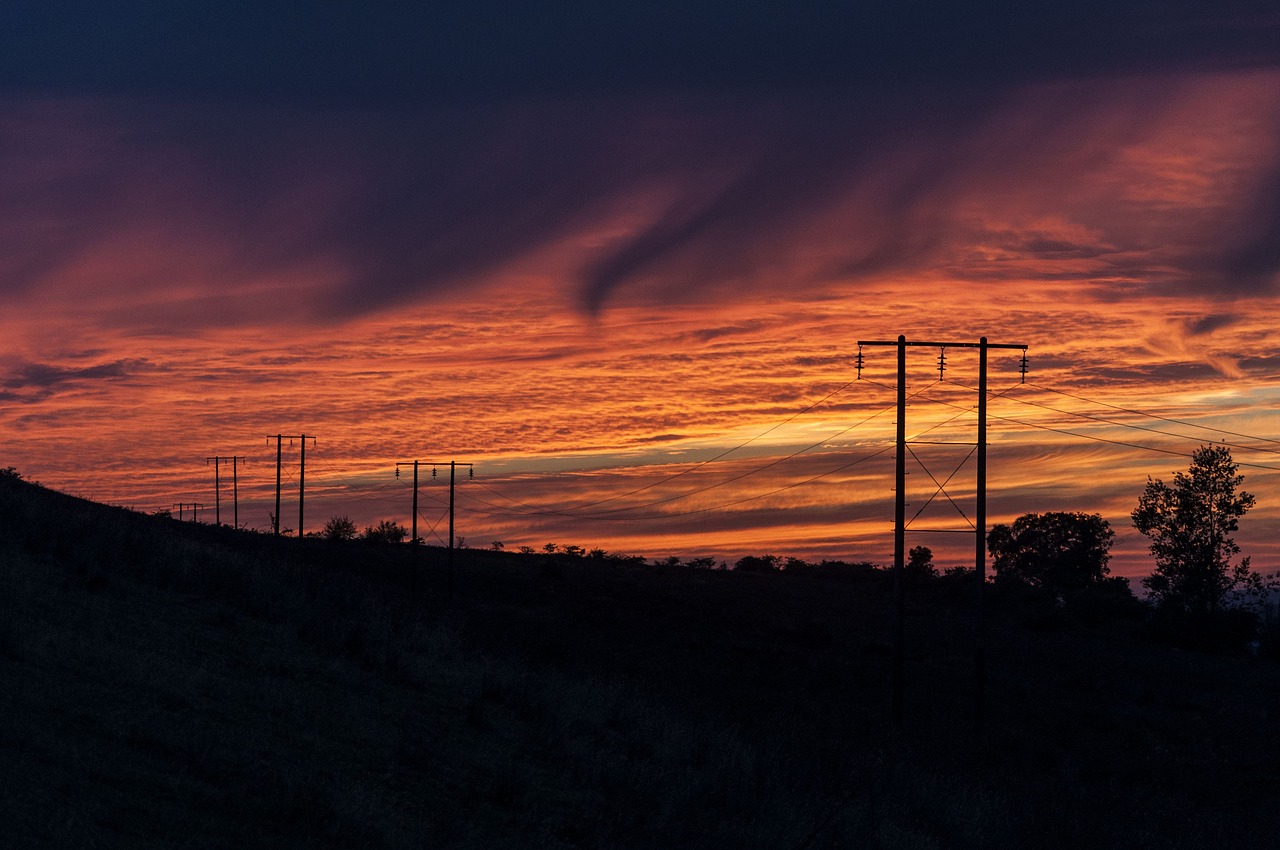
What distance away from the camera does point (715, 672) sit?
38312mm

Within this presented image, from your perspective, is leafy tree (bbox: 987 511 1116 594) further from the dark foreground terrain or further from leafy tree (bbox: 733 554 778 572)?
the dark foreground terrain

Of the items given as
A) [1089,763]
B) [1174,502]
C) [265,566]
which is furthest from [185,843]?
[1174,502]

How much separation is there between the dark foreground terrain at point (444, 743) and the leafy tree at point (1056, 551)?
65.9 meters

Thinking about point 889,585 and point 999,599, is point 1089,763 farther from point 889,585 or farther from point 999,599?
point 889,585

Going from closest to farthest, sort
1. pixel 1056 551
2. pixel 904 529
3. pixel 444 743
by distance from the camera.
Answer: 1. pixel 444 743
2. pixel 904 529
3. pixel 1056 551

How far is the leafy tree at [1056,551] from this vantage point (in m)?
103

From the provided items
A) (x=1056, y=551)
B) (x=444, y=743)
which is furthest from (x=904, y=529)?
(x=1056, y=551)

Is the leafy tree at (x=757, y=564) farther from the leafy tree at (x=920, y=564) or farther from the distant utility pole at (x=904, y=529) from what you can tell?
the distant utility pole at (x=904, y=529)

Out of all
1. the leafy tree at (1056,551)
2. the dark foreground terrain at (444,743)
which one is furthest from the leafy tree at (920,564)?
the dark foreground terrain at (444,743)

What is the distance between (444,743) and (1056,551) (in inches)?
3893

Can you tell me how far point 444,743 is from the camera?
15.8m

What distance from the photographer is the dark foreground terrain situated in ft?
36.7

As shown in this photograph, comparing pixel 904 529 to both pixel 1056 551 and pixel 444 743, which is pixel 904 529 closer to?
pixel 444 743

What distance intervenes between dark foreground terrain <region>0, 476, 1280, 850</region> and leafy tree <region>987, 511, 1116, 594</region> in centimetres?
6592
